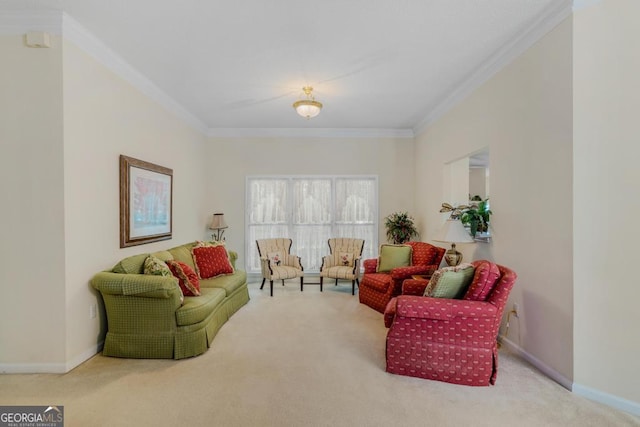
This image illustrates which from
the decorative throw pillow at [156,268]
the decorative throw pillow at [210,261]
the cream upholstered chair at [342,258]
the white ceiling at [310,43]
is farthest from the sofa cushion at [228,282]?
the white ceiling at [310,43]

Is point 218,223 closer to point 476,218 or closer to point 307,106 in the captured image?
point 307,106

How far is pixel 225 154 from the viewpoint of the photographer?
20.7ft

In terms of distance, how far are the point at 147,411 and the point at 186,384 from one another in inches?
14.9

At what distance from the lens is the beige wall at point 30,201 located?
109 inches

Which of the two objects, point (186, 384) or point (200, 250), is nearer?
point (186, 384)

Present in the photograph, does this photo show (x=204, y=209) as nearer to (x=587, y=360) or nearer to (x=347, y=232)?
(x=347, y=232)

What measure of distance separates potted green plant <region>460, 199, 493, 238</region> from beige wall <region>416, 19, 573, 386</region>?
124mm

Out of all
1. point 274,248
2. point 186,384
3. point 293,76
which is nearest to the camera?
point 186,384

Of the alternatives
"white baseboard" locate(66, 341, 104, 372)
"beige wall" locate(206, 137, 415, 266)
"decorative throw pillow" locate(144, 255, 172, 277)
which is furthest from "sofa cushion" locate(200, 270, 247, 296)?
"beige wall" locate(206, 137, 415, 266)

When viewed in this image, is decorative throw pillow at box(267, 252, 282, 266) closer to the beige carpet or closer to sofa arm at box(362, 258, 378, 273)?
sofa arm at box(362, 258, 378, 273)

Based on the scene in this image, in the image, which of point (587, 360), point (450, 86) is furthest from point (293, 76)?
point (587, 360)

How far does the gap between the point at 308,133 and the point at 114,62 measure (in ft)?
11.5

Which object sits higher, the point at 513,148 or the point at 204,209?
the point at 513,148

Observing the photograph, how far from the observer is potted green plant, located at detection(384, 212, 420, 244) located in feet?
19.8
